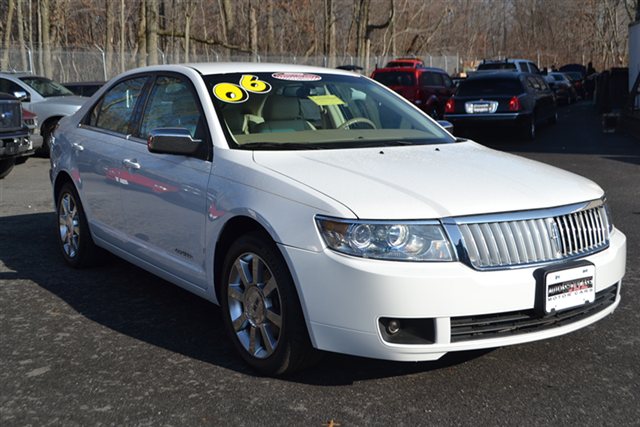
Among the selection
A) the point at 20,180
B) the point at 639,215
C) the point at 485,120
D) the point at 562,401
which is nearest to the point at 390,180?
the point at 562,401

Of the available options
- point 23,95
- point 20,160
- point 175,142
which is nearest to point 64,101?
point 23,95

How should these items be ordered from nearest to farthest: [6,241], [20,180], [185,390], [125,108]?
[185,390], [125,108], [6,241], [20,180]

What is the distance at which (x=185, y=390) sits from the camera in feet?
13.1

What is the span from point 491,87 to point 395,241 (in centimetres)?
1425

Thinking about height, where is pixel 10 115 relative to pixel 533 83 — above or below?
below

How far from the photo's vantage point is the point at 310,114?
5.11 metres

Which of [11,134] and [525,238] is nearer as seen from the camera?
[525,238]

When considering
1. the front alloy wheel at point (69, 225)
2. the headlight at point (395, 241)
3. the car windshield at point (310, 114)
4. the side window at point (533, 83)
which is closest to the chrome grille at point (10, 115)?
the front alloy wheel at point (69, 225)

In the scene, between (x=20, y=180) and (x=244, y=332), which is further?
(x=20, y=180)

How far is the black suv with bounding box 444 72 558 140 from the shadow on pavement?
11086mm

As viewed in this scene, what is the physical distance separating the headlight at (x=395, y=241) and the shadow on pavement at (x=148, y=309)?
807 mm

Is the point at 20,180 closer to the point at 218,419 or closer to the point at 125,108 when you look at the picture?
the point at 125,108

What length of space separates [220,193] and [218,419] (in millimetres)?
1227

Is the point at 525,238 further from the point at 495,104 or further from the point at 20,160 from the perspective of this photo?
the point at 495,104
